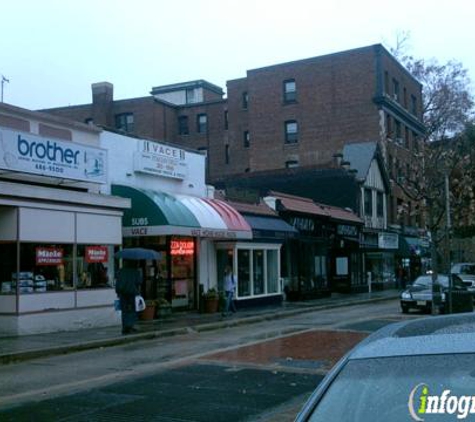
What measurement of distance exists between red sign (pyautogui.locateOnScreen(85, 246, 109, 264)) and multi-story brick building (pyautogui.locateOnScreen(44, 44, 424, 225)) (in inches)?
1060

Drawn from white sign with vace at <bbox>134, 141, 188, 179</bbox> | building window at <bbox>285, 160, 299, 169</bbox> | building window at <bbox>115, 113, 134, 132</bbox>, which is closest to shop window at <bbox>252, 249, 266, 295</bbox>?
white sign with vace at <bbox>134, 141, 188, 179</bbox>

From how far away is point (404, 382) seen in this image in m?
2.88

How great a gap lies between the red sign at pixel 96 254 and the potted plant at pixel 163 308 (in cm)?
243

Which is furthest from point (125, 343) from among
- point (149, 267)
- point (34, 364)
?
point (149, 267)

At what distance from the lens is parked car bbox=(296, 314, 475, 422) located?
109 inches

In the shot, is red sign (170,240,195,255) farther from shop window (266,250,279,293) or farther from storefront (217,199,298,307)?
shop window (266,250,279,293)

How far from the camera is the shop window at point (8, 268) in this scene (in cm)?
1733

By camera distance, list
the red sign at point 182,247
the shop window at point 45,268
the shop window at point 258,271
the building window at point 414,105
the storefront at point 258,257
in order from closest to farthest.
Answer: the shop window at point 45,268 → the red sign at point 182,247 → the storefront at point 258,257 → the shop window at point 258,271 → the building window at point 414,105

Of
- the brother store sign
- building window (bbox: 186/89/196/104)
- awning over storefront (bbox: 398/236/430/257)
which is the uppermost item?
building window (bbox: 186/89/196/104)

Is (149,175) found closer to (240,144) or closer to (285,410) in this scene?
(285,410)

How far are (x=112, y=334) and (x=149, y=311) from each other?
387cm

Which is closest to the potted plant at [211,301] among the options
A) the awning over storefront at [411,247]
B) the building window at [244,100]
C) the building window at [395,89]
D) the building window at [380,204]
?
the building window at [380,204]

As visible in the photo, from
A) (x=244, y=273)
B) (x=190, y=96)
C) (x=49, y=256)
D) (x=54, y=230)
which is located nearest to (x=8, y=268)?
(x=49, y=256)

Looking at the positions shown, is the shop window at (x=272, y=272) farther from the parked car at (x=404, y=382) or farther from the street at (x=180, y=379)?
the parked car at (x=404, y=382)
